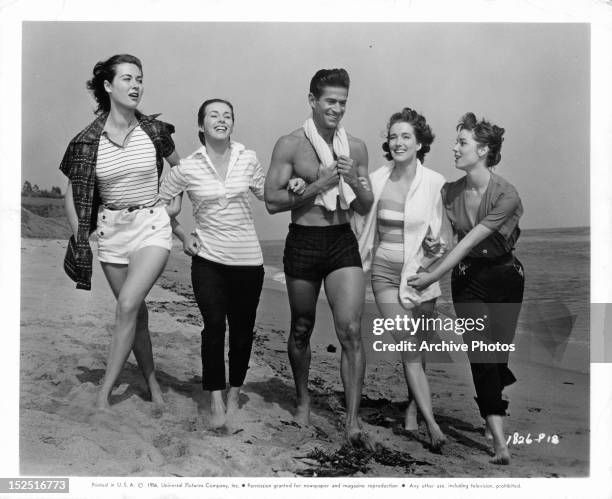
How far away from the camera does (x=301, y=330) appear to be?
475 centimetres

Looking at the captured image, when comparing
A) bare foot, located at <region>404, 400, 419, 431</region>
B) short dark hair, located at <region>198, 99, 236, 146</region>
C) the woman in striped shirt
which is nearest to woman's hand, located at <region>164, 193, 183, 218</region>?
the woman in striped shirt

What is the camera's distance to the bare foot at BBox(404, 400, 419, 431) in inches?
195

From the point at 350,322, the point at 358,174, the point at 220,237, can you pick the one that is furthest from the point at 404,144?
the point at 220,237

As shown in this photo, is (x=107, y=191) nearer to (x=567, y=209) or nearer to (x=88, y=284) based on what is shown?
(x=88, y=284)

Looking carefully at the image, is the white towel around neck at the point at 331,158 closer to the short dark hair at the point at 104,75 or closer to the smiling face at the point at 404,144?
the smiling face at the point at 404,144

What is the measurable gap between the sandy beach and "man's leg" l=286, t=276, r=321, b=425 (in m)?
0.15

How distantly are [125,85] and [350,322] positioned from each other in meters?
1.86

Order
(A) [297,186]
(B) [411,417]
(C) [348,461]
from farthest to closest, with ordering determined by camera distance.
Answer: (B) [411,417] → (C) [348,461] → (A) [297,186]

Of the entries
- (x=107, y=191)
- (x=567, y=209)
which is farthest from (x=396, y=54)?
(x=107, y=191)

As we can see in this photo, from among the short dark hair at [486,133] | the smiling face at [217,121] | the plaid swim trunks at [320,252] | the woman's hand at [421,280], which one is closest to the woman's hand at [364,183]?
the plaid swim trunks at [320,252]

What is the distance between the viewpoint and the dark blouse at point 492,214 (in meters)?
4.76

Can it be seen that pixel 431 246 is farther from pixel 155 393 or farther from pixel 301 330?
pixel 155 393

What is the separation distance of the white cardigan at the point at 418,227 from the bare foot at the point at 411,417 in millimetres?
631

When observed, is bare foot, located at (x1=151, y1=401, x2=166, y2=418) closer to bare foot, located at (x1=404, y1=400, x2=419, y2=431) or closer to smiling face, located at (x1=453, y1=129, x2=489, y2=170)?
bare foot, located at (x1=404, y1=400, x2=419, y2=431)
